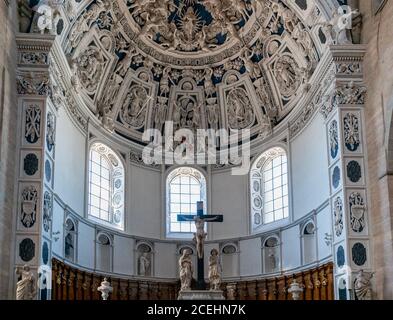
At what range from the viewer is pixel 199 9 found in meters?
32.4

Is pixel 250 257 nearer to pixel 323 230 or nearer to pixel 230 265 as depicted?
pixel 230 265

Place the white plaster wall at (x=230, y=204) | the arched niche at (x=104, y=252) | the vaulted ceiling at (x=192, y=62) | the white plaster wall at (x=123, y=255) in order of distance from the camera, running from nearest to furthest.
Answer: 1. the vaulted ceiling at (x=192, y=62)
2. the arched niche at (x=104, y=252)
3. the white plaster wall at (x=123, y=255)
4. the white plaster wall at (x=230, y=204)

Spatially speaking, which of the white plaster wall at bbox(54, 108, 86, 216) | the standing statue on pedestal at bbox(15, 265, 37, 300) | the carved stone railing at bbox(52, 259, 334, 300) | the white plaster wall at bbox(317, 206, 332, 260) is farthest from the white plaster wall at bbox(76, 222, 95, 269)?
the white plaster wall at bbox(317, 206, 332, 260)

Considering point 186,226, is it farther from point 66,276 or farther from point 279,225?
point 66,276

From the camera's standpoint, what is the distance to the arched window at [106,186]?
30.3 m

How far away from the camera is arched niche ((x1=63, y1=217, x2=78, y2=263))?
26842 mm

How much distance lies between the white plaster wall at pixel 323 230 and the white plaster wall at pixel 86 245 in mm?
8682

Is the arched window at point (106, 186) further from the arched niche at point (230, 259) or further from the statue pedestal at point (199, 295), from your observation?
the statue pedestal at point (199, 295)

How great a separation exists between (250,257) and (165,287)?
3.80 meters

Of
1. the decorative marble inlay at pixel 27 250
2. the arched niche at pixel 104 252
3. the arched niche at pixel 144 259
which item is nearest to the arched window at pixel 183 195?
the arched niche at pixel 144 259

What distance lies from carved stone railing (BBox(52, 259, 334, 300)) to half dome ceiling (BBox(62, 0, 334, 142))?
21.1 ft

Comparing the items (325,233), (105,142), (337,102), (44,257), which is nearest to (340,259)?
(325,233)

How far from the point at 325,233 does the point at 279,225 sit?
13.8 feet
